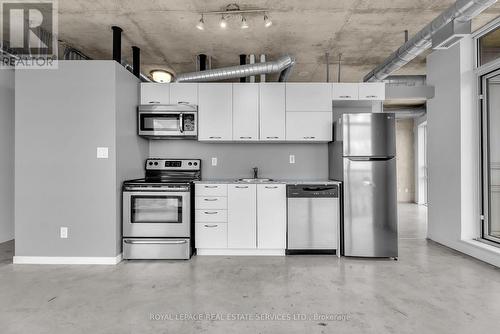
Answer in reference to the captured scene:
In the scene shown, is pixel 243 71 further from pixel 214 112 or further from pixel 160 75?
pixel 160 75

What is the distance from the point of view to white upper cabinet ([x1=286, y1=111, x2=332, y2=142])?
13.0 feet

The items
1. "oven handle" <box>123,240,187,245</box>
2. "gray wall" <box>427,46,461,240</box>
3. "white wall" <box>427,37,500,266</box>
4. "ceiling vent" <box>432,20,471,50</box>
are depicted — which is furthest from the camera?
"gray wall" <box>427,46,461,240</box>

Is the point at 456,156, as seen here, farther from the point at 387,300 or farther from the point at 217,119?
the point at 217,119

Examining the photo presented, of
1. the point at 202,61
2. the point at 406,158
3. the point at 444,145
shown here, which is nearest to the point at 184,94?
the point at 202,61

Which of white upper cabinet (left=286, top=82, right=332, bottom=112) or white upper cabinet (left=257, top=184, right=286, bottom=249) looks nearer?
white upper cabinet (left=257, top=184, right=286, bottom=249)

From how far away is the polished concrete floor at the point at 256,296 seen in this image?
6.64 ft

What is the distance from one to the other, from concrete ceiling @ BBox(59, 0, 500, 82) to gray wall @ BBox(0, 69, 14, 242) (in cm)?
123

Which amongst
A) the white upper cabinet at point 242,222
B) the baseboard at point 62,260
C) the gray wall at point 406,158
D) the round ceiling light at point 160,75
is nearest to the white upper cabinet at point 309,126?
the white upper cabinet at point 242,222

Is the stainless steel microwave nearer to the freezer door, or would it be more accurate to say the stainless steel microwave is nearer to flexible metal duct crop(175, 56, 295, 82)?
flexible metal duct crop(175, 56, 295, 82)

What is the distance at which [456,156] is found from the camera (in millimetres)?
3820

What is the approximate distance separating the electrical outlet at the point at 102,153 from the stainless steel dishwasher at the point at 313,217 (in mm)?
2291

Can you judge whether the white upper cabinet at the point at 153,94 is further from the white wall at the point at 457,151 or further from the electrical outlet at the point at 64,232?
the white wall at the point at 457,151

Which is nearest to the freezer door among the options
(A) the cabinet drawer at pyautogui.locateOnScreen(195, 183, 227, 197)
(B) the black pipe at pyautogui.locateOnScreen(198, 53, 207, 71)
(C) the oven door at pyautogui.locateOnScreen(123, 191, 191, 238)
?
(A) the cabinet drawer at pyautogui.locateOnScreen(195, 183, 227, 197)

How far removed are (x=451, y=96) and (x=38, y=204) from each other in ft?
18.4
